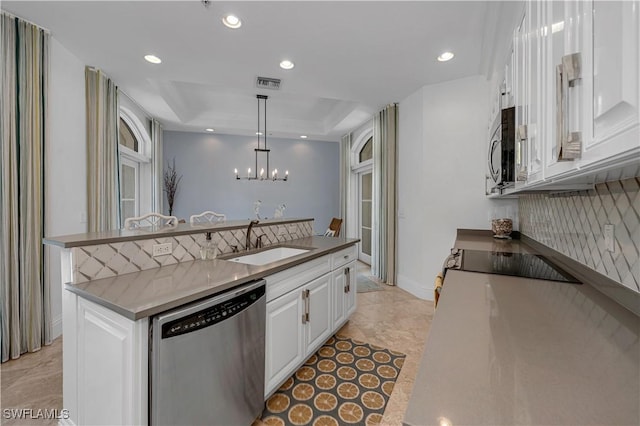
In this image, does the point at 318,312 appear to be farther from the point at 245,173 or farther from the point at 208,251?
the point at 245,173

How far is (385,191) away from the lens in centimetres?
423

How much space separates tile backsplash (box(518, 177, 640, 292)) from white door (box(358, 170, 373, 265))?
3.82 m

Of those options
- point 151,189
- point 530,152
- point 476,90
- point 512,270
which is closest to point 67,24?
point 151,189

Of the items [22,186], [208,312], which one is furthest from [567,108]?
[22,186]

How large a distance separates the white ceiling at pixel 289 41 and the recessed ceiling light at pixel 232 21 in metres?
0.05

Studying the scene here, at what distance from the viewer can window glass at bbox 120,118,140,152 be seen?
4.23 metres

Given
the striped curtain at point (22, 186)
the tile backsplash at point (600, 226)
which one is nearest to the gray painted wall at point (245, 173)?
the striped curtain at point (22, 186)

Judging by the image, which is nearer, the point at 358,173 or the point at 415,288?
the point at 415,288

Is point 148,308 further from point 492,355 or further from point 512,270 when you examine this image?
point 512,270

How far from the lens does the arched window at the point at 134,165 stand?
4.30 m

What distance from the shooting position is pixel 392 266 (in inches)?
161

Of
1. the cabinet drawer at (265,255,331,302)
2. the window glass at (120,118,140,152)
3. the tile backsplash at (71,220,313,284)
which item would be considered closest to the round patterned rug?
the cabinet drawer at (265,255,331,302)

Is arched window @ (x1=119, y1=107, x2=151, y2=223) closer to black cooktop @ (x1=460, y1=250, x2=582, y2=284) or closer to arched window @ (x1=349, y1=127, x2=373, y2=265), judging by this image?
arched window @ (x1=349, y1=127, x2=373, y2=265)

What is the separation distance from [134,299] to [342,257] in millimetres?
1734
